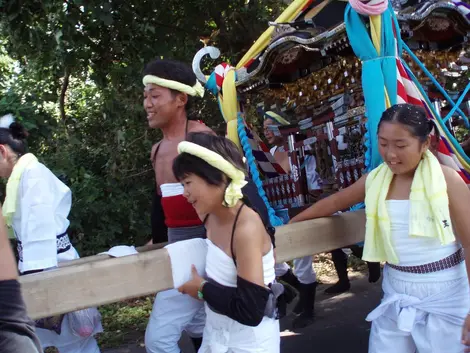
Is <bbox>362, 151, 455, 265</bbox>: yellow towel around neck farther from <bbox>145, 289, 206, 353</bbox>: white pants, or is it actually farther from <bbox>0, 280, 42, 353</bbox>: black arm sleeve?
<bbox>0, 280, 42, 353</bbox>: black arm sleeve

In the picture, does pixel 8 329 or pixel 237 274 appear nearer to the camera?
pixel 8 329

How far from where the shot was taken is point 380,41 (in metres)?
2.84

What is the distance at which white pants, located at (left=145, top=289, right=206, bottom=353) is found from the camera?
251 centimetres

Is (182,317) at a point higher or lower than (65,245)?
lower

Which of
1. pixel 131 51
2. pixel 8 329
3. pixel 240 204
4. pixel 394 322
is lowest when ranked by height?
pixel 394 322

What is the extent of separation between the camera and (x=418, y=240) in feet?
7.13

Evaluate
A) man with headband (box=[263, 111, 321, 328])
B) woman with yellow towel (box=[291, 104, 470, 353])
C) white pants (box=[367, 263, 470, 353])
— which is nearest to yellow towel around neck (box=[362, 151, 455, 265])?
woman with yellow towel (box=[291, 104, 470, 353])

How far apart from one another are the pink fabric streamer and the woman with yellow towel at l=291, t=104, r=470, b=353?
2.66 ft

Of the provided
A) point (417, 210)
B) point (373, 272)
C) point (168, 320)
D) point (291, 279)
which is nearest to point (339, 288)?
point (373, 272)

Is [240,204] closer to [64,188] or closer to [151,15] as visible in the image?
[64,188]

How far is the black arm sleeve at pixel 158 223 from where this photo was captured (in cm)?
302

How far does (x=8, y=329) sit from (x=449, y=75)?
4199 mm

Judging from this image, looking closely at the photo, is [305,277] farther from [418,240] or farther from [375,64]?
[418,240]

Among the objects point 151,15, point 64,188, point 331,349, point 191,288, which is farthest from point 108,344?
point 151,15
